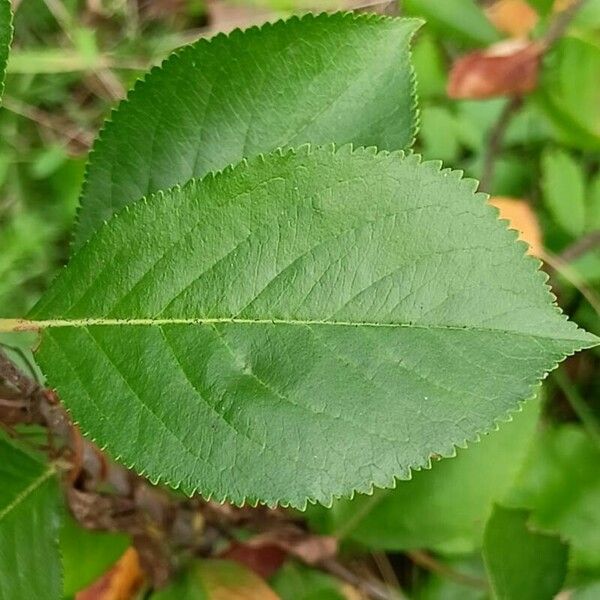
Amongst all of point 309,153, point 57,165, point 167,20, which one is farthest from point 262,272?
point 167,20

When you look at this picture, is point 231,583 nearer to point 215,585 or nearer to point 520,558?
point 215,585

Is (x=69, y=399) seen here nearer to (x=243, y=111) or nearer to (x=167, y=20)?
(x=243, y=111)

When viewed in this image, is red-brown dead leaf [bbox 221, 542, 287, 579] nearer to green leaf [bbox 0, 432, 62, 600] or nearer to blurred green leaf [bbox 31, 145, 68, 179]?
green leaf [bbox 0, 432, 62, 600]

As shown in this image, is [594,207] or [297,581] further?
[594,207]

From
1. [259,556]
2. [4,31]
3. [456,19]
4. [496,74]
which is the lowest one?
[259,556]

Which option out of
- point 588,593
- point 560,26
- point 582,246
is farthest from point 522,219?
point 588,593

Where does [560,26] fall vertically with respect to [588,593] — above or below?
above
